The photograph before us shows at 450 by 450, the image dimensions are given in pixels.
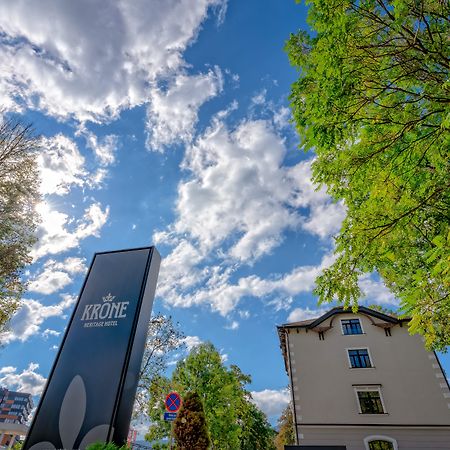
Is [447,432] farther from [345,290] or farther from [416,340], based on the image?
[345,290]

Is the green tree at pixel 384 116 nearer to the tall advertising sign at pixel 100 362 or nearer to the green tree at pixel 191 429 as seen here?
the tall advertising sign at pixel 100 362

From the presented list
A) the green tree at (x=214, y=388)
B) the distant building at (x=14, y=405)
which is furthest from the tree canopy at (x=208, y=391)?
the distant building at (x=14, y=405)

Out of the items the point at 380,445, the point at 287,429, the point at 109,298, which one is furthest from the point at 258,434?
the point at 109,298

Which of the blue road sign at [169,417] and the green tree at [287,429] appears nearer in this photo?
the blue road sign at [169,417]

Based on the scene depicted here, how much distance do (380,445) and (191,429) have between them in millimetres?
11107

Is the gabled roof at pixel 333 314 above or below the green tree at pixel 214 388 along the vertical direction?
above

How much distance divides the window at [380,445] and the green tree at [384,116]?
48.2ft

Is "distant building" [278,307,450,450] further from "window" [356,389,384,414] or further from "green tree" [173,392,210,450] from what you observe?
"green tree" [173,392,210,450]

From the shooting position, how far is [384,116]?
4.55 meters

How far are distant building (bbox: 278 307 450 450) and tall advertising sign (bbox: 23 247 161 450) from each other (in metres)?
10.6

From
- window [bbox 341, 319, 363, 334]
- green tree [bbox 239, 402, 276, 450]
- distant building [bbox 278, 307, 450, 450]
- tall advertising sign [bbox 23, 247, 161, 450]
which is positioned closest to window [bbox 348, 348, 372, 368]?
distant building [bbox 278, 307, 450, 450]

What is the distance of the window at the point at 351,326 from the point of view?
1889cm

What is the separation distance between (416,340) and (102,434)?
18667 millimetres

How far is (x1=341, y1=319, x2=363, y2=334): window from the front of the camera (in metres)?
18.9
